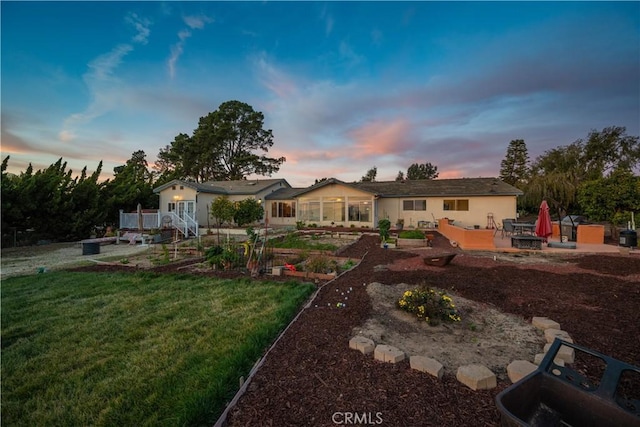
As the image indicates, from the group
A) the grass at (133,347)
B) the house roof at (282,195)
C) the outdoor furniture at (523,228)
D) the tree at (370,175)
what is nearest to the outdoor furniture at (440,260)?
the grass at (133,347)

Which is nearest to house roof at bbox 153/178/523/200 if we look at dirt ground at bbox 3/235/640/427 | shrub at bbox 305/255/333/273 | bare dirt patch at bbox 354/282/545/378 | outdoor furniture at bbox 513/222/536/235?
outdoor furniture at bbox 513/222/536/235

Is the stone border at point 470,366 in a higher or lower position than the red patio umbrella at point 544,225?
lower

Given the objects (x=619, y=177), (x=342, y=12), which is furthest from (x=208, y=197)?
(x=619, y=177)

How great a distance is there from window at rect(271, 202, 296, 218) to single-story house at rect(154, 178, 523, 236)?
1.49 ft

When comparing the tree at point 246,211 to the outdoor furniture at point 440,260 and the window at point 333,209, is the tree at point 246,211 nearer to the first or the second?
the window at point 333,209

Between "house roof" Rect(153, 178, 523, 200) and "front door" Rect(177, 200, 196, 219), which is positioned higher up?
"house roof" Rect(153, 178, 523, 200)

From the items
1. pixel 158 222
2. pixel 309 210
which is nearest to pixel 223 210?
pixel 158 222

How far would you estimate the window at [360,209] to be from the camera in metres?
21.5

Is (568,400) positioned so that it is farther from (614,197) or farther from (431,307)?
(614,197)

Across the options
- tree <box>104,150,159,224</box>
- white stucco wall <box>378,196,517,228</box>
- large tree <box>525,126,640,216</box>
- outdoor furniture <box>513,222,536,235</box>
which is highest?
large tree <box>525,126,640,216</box>

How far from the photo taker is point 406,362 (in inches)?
118

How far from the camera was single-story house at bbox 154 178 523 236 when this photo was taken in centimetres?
2011

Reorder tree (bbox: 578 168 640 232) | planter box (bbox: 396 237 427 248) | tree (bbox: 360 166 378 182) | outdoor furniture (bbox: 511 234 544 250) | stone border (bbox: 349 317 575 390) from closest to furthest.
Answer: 1. stone border (bbox: 349 317 575 390)
2. outdoor furniture (bbox: 511 234 544 250)
3. planter box (bbox: 396 237 427 248)
4. tree (bbox: 578 168 640 232)
5. tree (bbox: 360 166 378 182)

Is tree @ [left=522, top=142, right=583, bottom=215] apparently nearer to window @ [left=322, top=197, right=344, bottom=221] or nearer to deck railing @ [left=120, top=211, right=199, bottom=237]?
window @ [left=322, top=197, right=344, bottom=221]
